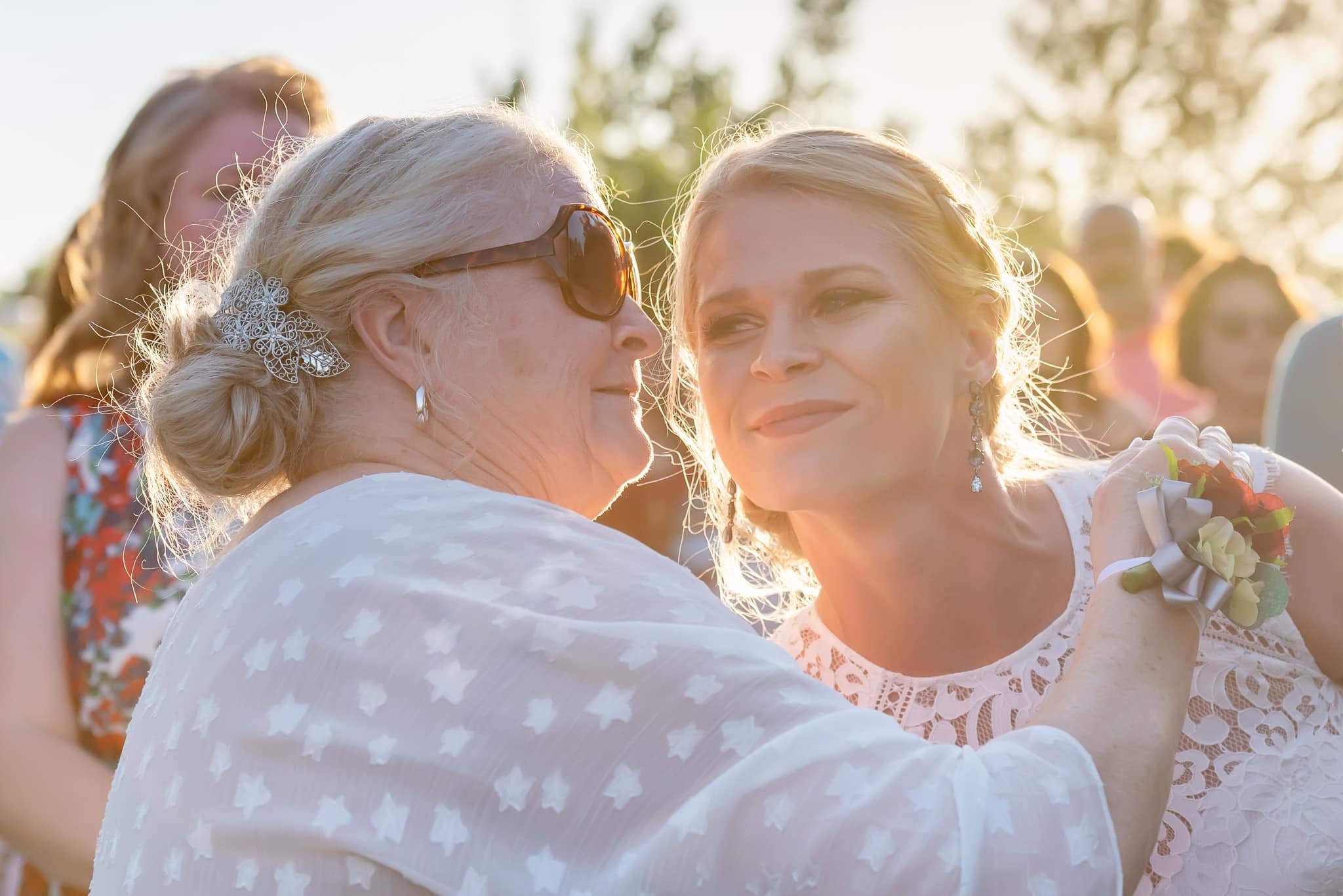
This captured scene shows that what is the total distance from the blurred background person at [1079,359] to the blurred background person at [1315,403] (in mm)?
1418

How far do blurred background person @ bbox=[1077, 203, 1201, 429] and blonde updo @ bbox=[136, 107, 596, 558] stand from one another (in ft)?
15.4

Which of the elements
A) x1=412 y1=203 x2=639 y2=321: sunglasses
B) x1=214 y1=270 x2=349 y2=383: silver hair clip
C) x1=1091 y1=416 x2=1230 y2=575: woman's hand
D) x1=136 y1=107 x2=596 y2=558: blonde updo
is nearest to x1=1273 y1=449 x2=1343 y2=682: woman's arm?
x1=1091 y1=416 x2=1230 y2=575: woman's hand

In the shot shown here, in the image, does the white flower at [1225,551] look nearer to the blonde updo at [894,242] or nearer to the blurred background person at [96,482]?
the blonde updo at [894,242]

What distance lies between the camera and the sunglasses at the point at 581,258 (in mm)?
2158

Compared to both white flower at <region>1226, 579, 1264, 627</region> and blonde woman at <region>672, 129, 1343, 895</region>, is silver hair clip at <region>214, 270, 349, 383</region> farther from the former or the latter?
white flower at <region>1226, 579, 1264, 627</region>

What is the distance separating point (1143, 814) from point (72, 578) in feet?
7.96

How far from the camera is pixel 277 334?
2.01 meters

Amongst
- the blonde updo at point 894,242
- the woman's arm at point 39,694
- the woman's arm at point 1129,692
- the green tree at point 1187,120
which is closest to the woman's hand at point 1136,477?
the woman's arm at point 1129,692

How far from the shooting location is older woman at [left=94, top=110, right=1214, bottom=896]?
56.7 inches

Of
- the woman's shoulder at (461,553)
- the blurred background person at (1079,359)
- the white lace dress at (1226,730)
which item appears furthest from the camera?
the blurred background person at (1079,359)

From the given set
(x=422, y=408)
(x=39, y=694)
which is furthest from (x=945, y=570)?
(x=39, y=694)

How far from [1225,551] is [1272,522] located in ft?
0.79

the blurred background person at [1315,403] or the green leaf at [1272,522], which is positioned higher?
the green leaf at [1272,522]

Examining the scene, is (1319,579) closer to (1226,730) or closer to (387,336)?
(1226,730)
